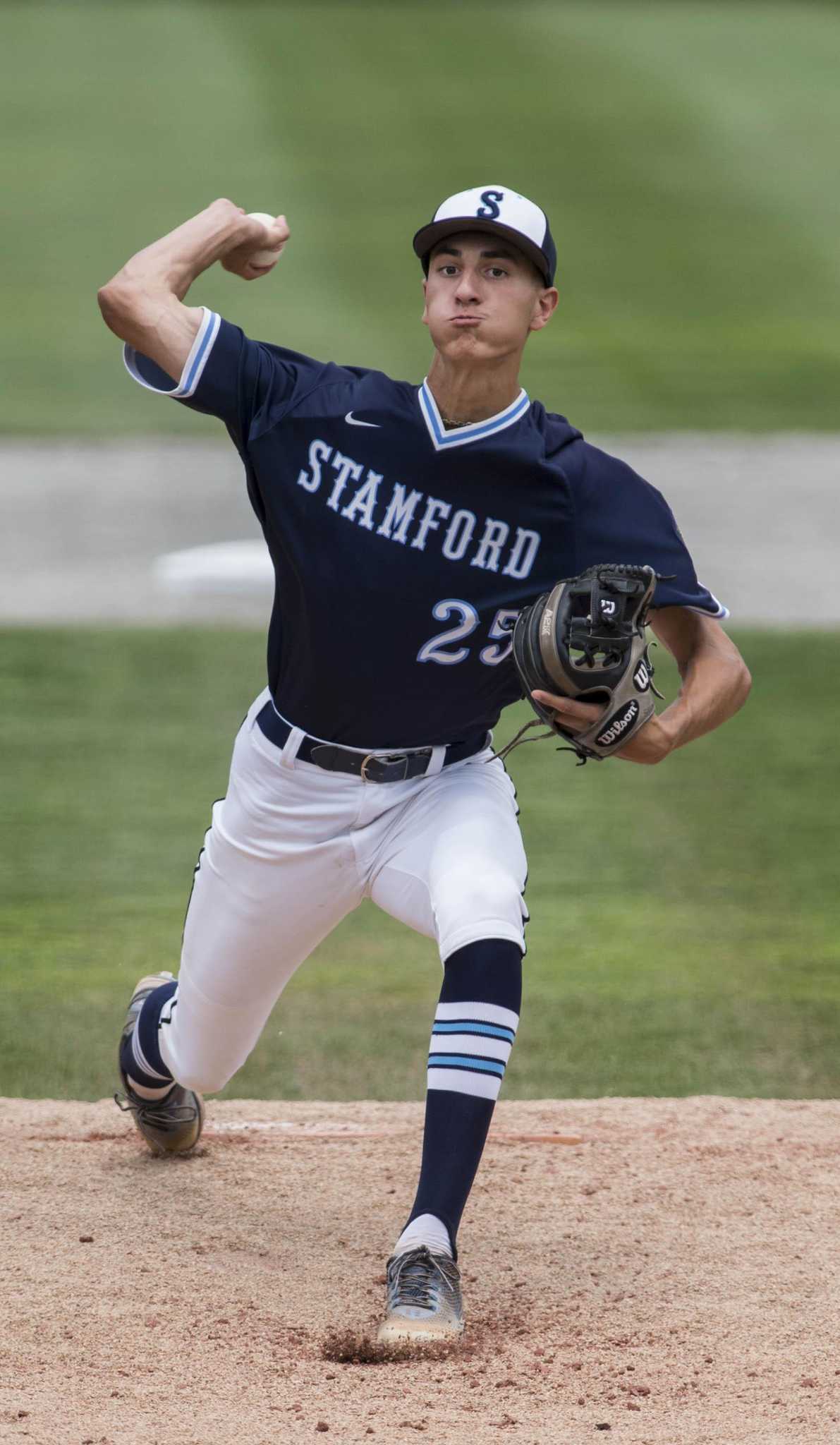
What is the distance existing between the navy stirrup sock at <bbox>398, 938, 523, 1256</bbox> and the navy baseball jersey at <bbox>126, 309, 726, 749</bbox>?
1.95ft

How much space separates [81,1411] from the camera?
3260 millimetres

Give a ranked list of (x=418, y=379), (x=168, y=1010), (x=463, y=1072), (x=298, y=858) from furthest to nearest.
Result: 1. (x=418, y=379)
2. (x=168, y=1010)
3. (x=298, y=858)
4. (x=463, y=1072)

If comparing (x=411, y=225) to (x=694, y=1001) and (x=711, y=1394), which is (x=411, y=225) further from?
(x=711, y=1394)

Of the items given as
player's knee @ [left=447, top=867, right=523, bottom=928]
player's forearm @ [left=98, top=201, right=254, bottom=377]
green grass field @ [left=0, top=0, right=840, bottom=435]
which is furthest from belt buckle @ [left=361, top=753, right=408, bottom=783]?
green grass field @ [left=0, top=0, right=840, bottom=435]

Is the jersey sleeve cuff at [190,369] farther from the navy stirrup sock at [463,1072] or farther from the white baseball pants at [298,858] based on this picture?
the navy stirrup sock at [463,1072]

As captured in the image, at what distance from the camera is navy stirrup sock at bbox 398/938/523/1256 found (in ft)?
12.0

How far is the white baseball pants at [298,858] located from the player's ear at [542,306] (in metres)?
0.96

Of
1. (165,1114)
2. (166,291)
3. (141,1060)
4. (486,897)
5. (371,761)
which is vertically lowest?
(165,1114)

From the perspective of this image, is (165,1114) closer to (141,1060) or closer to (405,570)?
(141,1060)

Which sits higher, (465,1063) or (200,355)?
(200,355)

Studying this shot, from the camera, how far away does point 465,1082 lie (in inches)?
144

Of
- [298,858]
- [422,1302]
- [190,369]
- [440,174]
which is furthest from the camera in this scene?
[440,174]

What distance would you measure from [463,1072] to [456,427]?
4.43ft

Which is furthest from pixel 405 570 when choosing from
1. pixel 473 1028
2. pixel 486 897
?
pixel 473 1028
